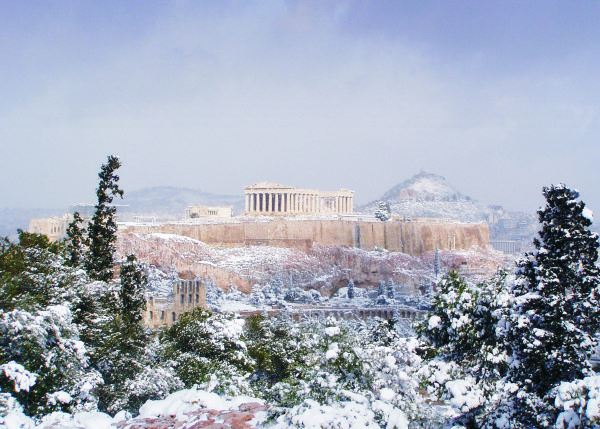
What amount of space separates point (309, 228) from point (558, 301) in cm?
7171

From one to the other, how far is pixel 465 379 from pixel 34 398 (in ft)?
31.2

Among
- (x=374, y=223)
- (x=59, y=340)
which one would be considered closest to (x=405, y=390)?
(x=59, y=340)

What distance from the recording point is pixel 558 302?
12273 millimetres

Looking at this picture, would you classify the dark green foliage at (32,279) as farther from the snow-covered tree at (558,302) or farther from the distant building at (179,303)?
the distant building at (179,303)

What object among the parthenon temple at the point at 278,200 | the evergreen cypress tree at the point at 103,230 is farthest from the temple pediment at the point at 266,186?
the evergreen cypress tree at the point at 103,230

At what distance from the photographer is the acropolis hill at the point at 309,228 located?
80312mm

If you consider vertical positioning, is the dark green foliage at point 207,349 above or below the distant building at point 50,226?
below

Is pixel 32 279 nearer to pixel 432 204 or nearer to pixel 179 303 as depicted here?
pixel 179 303

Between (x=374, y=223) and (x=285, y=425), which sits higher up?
(x=374, y=223)

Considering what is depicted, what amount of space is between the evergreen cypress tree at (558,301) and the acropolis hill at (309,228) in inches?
2633

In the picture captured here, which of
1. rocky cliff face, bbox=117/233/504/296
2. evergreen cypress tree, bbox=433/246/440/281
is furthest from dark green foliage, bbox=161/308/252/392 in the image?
evergreen cypress tree, bbox=433/246/440/281

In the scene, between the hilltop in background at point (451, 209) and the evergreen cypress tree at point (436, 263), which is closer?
the evergreen cypress tree at point (436, 263)

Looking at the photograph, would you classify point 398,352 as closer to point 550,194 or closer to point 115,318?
point 550,194

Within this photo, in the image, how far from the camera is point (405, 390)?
39.8 feet
